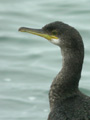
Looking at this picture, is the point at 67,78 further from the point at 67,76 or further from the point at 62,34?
the point at 62,34

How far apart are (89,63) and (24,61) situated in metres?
1.31

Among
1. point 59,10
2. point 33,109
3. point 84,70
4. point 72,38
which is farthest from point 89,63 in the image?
point 72,38

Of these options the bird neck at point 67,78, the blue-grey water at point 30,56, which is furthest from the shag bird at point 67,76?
the blue-grey water at point 30,56

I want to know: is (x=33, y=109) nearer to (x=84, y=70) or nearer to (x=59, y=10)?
(x=84, y=70)

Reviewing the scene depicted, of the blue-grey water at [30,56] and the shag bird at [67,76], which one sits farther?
the blue-grey water at [30,56]

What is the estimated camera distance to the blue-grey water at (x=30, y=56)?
1080 centimetres

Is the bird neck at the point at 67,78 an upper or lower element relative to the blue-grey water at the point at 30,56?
lower

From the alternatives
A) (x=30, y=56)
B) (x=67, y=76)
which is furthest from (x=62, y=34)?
(x=30, y=56)

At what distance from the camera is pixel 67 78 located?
8219 millimetres

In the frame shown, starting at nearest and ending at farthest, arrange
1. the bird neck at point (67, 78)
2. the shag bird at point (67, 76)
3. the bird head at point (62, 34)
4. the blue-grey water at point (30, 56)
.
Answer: the shag bird at point (67, 76), the bird head at point (62, 34), the bird neck at point (67, 78), the blue-grey water at point (30, 56)

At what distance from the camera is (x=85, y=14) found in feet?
50.1

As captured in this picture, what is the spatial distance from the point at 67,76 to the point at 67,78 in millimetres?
26

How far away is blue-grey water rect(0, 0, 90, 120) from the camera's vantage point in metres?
10.8

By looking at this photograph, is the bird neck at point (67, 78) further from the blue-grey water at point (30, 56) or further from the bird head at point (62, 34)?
the blue-grey water at point (30, 56)
